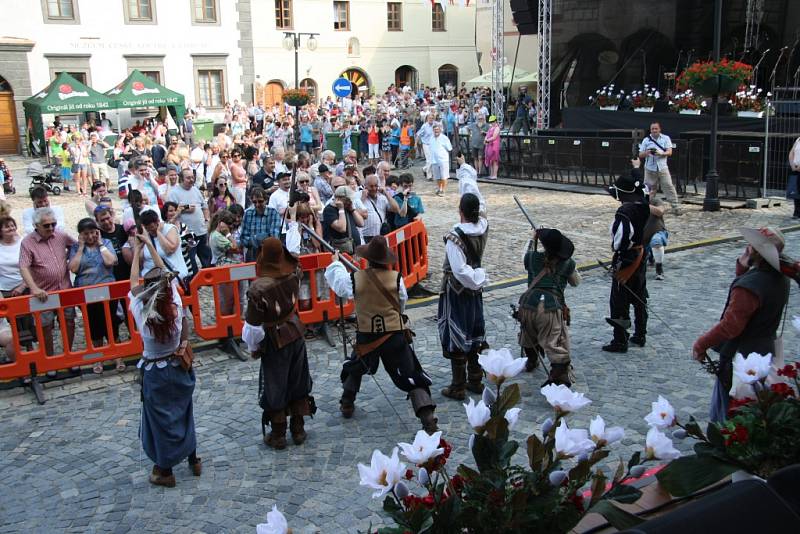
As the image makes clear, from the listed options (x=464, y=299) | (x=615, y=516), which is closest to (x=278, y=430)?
(x=464, y=299)

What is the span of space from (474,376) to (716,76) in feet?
36.3

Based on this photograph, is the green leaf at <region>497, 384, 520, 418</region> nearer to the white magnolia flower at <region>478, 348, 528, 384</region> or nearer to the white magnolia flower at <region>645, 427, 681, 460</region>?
the white magnolia flower at <region>478, 348, 528, 384</region>

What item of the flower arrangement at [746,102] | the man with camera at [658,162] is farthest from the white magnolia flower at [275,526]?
the flower arrangement at [746,102]

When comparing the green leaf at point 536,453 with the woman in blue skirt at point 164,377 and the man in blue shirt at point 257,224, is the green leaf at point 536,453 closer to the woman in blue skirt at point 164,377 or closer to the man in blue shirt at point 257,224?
the woman in blue skirt at point 164,377

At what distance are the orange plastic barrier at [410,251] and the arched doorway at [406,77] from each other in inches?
1428

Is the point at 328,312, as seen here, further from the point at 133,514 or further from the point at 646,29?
the point at 646,29

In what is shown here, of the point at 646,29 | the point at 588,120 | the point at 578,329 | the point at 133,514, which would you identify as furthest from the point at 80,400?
the point at 646,29

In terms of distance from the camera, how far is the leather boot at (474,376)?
7.10m

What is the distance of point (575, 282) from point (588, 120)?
1848cm

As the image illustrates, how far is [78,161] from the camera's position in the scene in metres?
22.5

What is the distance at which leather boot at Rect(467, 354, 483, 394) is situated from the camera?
7.10m

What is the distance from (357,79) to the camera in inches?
1770

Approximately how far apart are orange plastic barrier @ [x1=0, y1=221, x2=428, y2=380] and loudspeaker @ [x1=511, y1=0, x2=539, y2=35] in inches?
826

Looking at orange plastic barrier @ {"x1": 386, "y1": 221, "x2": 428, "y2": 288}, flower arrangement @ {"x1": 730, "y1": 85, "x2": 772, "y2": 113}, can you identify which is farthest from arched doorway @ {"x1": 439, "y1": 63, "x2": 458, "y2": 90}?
orange plastic barrier @ {"x1": 386, "y1": 221, "x2": 428, "y2": 288}
